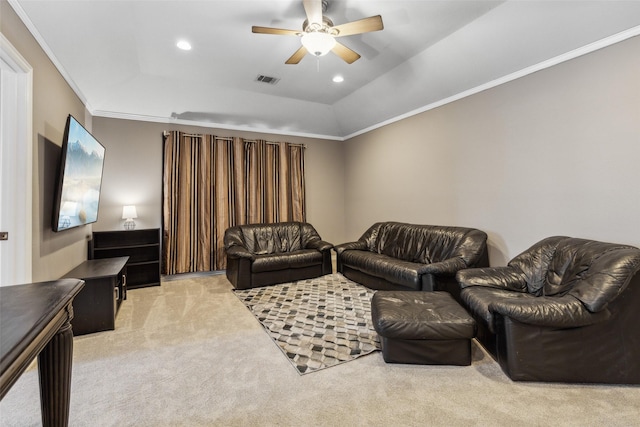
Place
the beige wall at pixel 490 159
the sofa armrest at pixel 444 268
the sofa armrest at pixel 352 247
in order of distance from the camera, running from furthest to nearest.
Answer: the sofa armrest at pixel 352 247 → the sofa armrest at pixel 444 268 → the beige wall at pixel 490 159

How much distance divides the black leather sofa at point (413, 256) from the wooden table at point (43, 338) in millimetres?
3065

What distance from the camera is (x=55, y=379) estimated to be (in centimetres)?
143

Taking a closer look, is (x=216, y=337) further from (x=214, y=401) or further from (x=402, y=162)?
(x=402, y=162)

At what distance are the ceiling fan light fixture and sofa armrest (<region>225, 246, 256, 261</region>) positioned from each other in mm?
2842

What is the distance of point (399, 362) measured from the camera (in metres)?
2.25

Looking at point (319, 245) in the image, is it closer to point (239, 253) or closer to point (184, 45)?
point (239, 253)

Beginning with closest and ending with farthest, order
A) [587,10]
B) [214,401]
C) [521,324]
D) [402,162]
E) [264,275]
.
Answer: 1. [214,401]
2. [521,324]
3. [587,10]
4. [264,275]
5. [402,162]

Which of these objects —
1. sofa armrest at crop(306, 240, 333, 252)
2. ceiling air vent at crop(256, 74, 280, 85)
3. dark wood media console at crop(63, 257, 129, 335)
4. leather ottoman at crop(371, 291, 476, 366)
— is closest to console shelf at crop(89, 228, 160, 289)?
dark wood media console at crop(63, 257, 129, 335)

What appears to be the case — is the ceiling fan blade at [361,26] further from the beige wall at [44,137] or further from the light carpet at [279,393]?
the light carpet at [279,393]

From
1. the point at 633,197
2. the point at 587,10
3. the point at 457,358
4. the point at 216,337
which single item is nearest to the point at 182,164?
the point at 216,337

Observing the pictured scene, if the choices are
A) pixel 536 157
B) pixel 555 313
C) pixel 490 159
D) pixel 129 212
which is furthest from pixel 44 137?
pixel 536 157

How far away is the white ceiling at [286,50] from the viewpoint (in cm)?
252

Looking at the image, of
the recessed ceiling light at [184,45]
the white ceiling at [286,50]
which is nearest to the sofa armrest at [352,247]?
the white ceiling at [286,50]

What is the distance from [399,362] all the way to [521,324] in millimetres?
915
